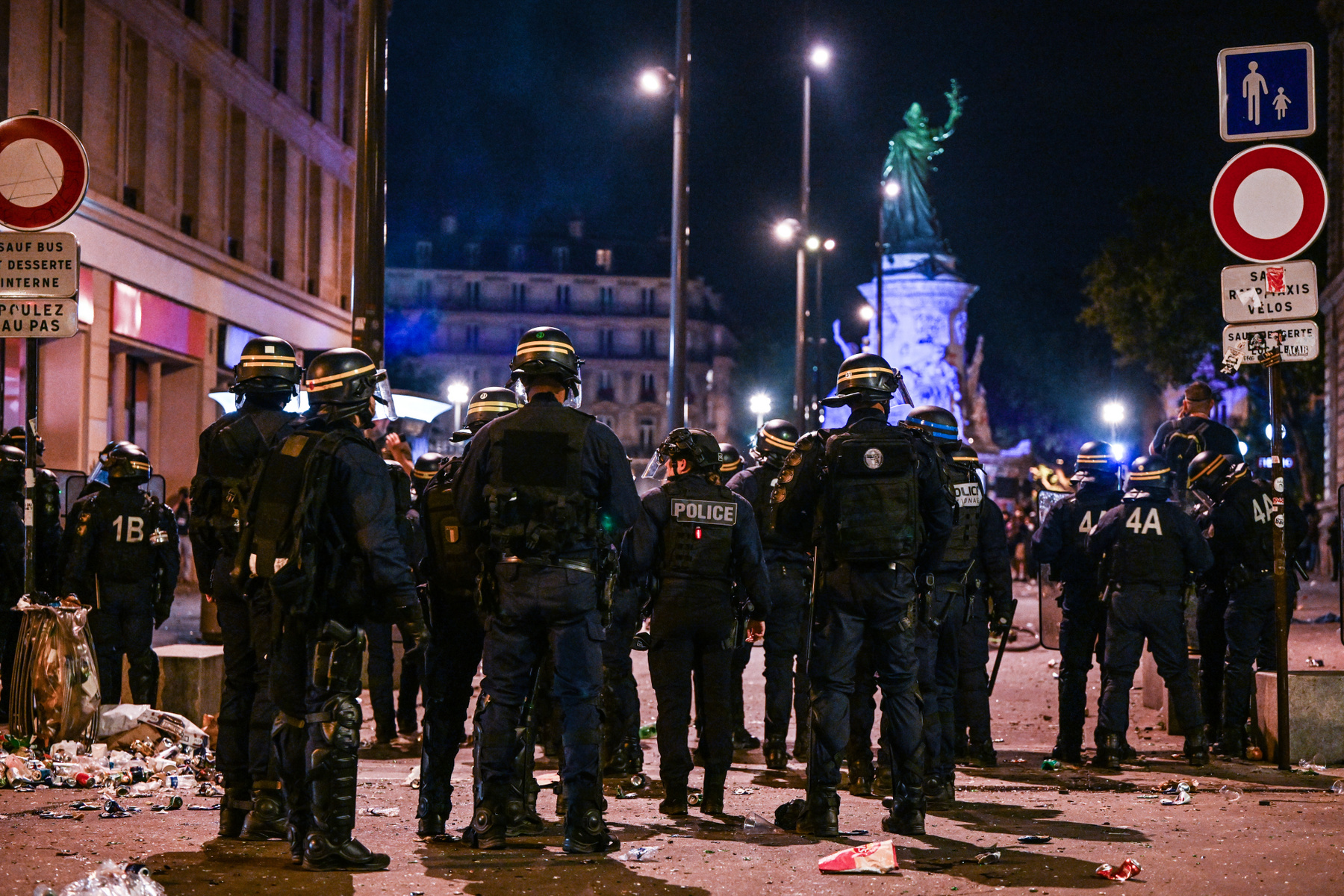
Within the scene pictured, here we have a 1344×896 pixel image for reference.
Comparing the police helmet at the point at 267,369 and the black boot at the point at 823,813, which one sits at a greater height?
the police helmet at the point at 267,369

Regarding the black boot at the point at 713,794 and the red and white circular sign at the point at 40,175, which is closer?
the black boot at the point at 713,794

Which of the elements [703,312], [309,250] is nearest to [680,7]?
[309,250]

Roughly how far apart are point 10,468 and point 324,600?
565cm

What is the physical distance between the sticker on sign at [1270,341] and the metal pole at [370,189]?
548 cm

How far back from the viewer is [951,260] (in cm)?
4275

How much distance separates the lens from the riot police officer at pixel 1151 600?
9.27m

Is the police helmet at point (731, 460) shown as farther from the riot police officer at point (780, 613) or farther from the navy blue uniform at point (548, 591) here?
the navy blue uniform at point (548, 591)

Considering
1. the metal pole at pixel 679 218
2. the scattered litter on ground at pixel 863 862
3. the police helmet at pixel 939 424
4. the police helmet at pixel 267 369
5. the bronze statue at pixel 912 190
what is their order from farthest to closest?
the bronze statue at pixel 912 190, the metal pole at pixel 679 218, the police helmet at pixel 939 424, the police helmet at pixel 267 369, the scattered litter on ground at pixel 863 862

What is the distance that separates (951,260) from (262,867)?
38776 millimetres

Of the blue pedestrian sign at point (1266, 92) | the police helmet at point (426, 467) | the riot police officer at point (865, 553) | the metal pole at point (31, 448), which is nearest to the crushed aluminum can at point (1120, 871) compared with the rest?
the riot police officer at point (865, 553)

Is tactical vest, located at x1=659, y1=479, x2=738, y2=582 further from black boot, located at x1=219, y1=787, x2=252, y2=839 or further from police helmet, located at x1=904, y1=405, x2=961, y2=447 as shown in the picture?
black boot, located at x1=219, y1=787, x2=252, y2=839

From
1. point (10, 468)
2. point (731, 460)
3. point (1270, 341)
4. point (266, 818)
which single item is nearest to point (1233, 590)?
point (1270, 341)

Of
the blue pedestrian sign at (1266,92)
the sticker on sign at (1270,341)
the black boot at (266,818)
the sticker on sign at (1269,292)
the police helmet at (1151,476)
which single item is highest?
the blue pedestrian sign at (1266,92)

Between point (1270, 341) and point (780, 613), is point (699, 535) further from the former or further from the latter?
point (1270, 341)
